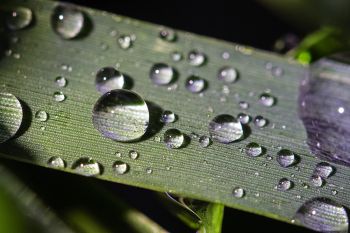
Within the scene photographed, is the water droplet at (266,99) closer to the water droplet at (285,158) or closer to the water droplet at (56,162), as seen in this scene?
the water droplet at (285,158)

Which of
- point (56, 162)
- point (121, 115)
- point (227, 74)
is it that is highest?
point (227, 74)

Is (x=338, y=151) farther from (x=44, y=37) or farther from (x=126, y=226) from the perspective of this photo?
(x=44, y=37)

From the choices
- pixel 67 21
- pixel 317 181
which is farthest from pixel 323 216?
pixel 67 21

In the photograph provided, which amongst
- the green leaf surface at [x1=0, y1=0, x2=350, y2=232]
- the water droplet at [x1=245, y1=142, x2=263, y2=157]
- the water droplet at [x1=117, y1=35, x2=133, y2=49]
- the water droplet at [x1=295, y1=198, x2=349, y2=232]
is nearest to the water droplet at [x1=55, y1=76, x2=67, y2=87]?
the green leaf surface at [x1=0, y1=0, x2=350, y2=232]

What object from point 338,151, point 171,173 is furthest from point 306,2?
point 171,173

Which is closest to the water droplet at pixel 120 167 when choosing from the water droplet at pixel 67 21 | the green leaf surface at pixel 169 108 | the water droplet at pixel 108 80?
the green leaf surface at pixel 169 108

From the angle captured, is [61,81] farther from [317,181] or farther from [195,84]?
[317,181]
